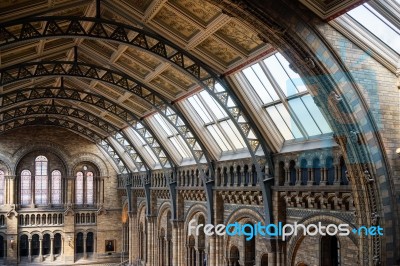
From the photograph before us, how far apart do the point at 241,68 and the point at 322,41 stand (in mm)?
5554

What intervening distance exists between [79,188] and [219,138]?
2693 centimetres

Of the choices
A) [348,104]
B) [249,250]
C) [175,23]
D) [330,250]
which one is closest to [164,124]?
[249,250]

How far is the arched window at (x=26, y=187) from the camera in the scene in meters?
47.1

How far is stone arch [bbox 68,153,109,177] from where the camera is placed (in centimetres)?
4822

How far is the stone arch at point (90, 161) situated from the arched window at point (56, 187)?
1173 millimetres

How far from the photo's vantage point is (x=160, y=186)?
36969mm

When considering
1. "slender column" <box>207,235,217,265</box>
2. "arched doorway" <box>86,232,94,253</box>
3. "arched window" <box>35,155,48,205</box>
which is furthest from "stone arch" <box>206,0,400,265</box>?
"arched doorway" <box>86,232,94,253</box>

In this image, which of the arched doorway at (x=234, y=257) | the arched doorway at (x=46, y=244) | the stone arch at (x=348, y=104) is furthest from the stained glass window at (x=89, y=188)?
the stone arch at (x=348, y=104)

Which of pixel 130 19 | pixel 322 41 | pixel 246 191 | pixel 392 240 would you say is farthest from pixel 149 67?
pixel 392 240

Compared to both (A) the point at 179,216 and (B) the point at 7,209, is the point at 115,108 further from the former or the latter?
(B) the point at 7,209

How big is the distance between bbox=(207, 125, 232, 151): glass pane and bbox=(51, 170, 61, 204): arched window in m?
26.2

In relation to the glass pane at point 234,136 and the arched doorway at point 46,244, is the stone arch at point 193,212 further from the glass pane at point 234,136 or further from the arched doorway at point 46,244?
the arched doorway at point 46,244

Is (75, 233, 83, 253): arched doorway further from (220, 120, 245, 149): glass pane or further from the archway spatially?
(220, 120, 245, 149): glass pane

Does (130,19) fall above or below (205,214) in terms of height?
above
